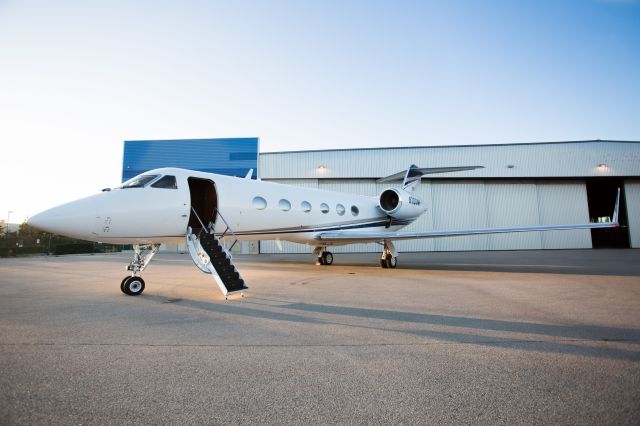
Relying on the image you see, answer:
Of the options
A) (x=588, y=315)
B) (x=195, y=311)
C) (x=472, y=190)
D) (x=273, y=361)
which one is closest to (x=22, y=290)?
(x=195, y=311)

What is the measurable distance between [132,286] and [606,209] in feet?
155

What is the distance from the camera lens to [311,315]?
14.2ft

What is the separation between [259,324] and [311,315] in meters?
0.76

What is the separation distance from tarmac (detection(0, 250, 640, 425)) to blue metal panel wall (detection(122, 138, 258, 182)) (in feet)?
76.0

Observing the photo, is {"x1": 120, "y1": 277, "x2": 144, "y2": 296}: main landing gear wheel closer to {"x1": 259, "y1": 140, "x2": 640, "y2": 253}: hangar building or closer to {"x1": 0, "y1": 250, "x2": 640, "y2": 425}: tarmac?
{"x1": 0, "y1": 250, "x2": 640, "y2": 425}: tarmac

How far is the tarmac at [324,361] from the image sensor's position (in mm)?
1801

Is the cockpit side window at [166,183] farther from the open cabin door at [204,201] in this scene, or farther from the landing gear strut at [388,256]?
the landing gear strut at [388,256]

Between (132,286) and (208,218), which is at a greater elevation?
(208,218)

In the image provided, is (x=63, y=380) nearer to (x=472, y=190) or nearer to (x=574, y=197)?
(x=472, y=190)

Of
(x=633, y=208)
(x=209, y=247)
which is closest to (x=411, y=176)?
(x=209, y=247)

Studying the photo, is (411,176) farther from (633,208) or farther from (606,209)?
(606,209)

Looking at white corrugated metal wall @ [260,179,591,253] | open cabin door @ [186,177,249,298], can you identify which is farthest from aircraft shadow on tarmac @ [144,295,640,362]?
white corrugated metal wall @ [260,179,591,253]

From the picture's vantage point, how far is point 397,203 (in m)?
13.8

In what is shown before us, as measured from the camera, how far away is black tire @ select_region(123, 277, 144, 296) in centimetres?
607
